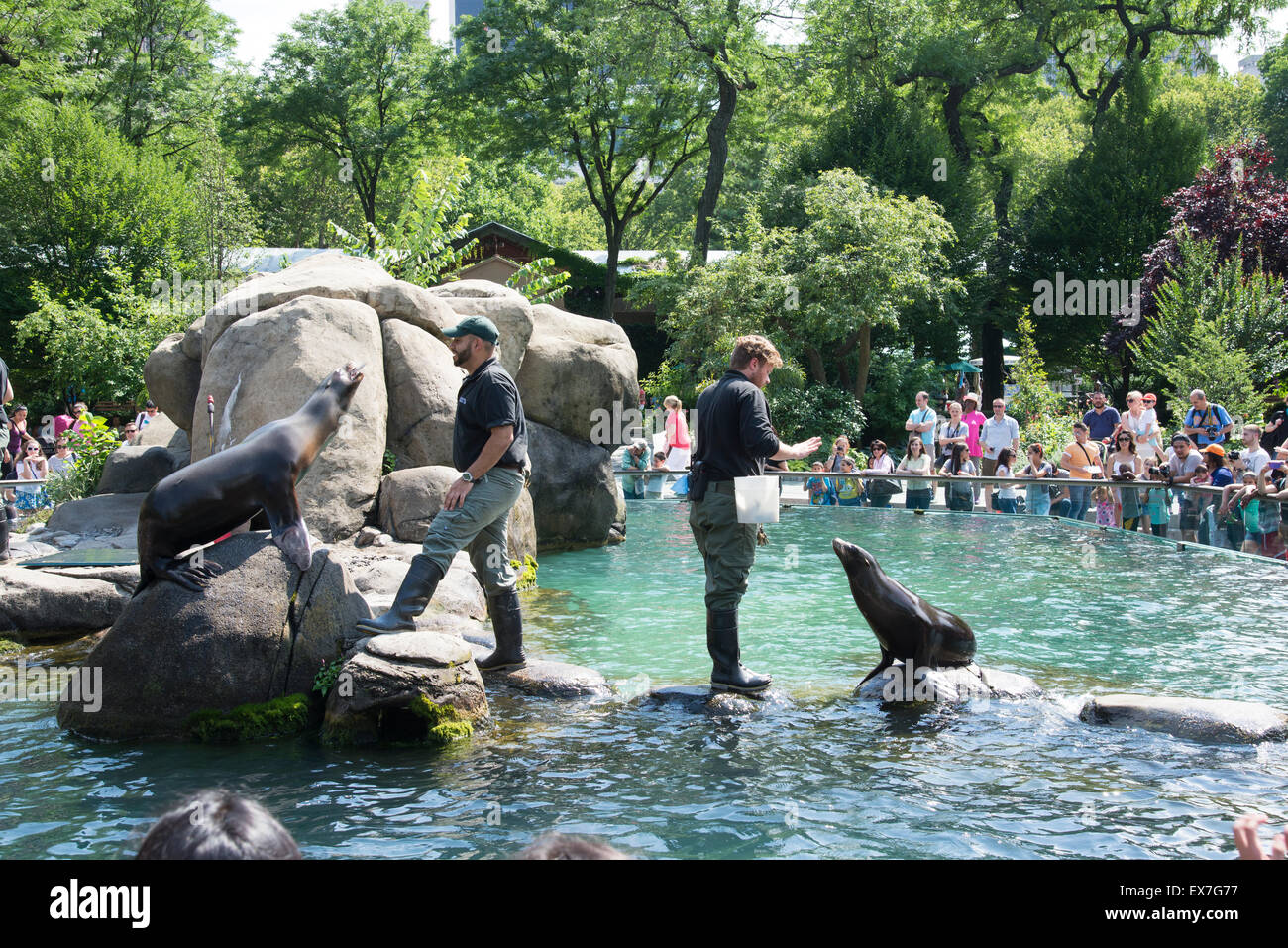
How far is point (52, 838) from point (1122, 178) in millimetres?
33230

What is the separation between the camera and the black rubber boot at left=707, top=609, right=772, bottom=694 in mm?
7102

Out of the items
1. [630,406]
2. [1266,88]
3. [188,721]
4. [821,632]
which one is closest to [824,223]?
[630,406]

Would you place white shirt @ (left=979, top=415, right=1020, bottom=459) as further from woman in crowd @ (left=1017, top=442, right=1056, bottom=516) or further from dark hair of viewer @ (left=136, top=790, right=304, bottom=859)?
dark hair of viewer @ (left=136, top=790, right=304, bottom=859)

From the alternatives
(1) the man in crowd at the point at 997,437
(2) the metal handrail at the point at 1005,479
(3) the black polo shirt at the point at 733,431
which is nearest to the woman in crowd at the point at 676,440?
(2) the metal handrail at the point at 1005,479

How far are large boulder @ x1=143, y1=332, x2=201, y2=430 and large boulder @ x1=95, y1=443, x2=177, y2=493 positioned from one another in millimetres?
523

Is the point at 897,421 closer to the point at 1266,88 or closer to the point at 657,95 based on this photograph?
the point at 657,95

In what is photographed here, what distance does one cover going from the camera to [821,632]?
9781mm

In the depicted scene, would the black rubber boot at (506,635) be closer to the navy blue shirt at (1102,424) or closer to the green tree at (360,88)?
the navy blue shirt at (1102,424)

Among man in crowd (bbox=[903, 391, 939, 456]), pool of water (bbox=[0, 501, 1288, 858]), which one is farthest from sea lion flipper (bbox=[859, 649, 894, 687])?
man in crowd (bbox=[903, 391, 939, 456])

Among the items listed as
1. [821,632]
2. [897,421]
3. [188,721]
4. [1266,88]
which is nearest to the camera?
[188,721]

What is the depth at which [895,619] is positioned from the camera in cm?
747

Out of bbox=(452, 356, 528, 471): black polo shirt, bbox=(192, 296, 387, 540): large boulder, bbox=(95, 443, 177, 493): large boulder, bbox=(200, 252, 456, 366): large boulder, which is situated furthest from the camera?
bbox=(95, 443, 177, 493): large boulder

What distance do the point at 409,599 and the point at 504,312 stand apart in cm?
745

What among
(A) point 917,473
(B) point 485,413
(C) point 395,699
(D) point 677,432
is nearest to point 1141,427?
(A) point 917,473
